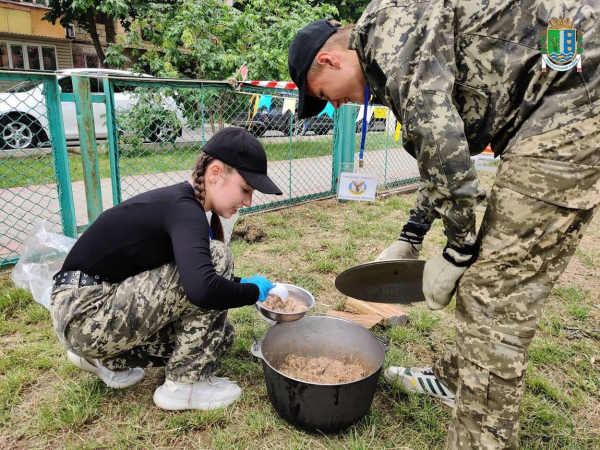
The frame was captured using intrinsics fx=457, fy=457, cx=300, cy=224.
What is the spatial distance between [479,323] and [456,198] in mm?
431

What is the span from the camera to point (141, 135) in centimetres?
400

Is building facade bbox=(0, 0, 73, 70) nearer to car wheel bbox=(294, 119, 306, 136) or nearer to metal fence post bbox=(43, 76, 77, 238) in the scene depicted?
car wheel bbox=(294, 119, 306, 136)

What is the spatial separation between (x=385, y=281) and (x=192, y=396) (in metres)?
0.98

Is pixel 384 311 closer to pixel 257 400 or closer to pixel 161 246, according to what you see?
pixel 257 400

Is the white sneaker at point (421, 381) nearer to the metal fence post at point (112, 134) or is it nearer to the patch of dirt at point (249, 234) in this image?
the patch of dirt at point (249, 234)

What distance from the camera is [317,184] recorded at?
6492 mm

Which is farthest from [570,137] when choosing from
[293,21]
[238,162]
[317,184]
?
[293,21]

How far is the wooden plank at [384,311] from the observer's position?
107 inches

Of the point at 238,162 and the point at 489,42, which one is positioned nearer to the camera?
the point at 489,42

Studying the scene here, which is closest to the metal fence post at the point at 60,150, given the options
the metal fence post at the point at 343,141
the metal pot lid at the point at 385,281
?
the metal pot lid at the point at 385,281

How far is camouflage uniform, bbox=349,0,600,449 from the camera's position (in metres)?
1.31

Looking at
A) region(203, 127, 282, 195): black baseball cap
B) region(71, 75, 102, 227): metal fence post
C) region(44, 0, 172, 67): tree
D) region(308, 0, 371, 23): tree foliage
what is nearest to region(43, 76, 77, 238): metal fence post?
region(71, 75, 102, 227): metal fence post

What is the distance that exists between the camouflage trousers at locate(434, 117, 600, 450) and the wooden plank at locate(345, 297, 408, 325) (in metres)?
1.15

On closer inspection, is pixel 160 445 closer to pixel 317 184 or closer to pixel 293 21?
pixel 317 184
